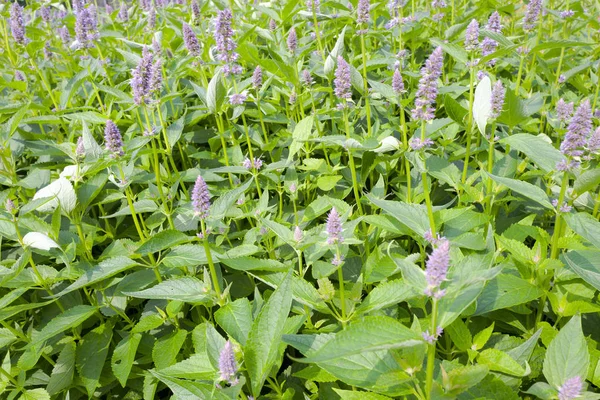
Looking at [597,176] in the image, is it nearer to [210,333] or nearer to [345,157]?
[210,333]

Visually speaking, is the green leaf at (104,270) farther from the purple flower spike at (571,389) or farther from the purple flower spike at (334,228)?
the purple flower spike at (571,389)

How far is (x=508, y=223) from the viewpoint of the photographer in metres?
3.01

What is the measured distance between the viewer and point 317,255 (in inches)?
94.0

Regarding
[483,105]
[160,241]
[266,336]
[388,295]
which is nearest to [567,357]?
[388,295]

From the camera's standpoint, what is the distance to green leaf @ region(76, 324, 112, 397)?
2594mm

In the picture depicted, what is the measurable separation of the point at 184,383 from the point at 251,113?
2.87m

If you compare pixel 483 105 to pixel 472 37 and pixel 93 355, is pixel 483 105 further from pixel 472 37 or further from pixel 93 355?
pixel 93 355

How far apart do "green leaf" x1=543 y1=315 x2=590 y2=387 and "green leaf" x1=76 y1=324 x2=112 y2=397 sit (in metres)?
2.37

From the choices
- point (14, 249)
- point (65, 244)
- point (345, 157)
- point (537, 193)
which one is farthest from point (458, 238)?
point (14, 249)

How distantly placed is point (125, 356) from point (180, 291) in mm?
680

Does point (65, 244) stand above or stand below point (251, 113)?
below

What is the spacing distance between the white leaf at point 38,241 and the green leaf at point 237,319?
1094 millimetres

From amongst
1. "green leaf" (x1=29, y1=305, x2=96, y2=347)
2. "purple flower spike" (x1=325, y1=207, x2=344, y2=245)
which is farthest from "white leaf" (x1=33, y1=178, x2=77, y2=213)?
"purple flower spike" (x1=325, y1=207, x2=344, y2=245)

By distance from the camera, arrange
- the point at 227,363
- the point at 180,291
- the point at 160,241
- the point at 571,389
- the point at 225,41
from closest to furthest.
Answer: the point at 571,389, the point at 227,363, the point at 180,291, the point at 160,241, the point at 225,41
